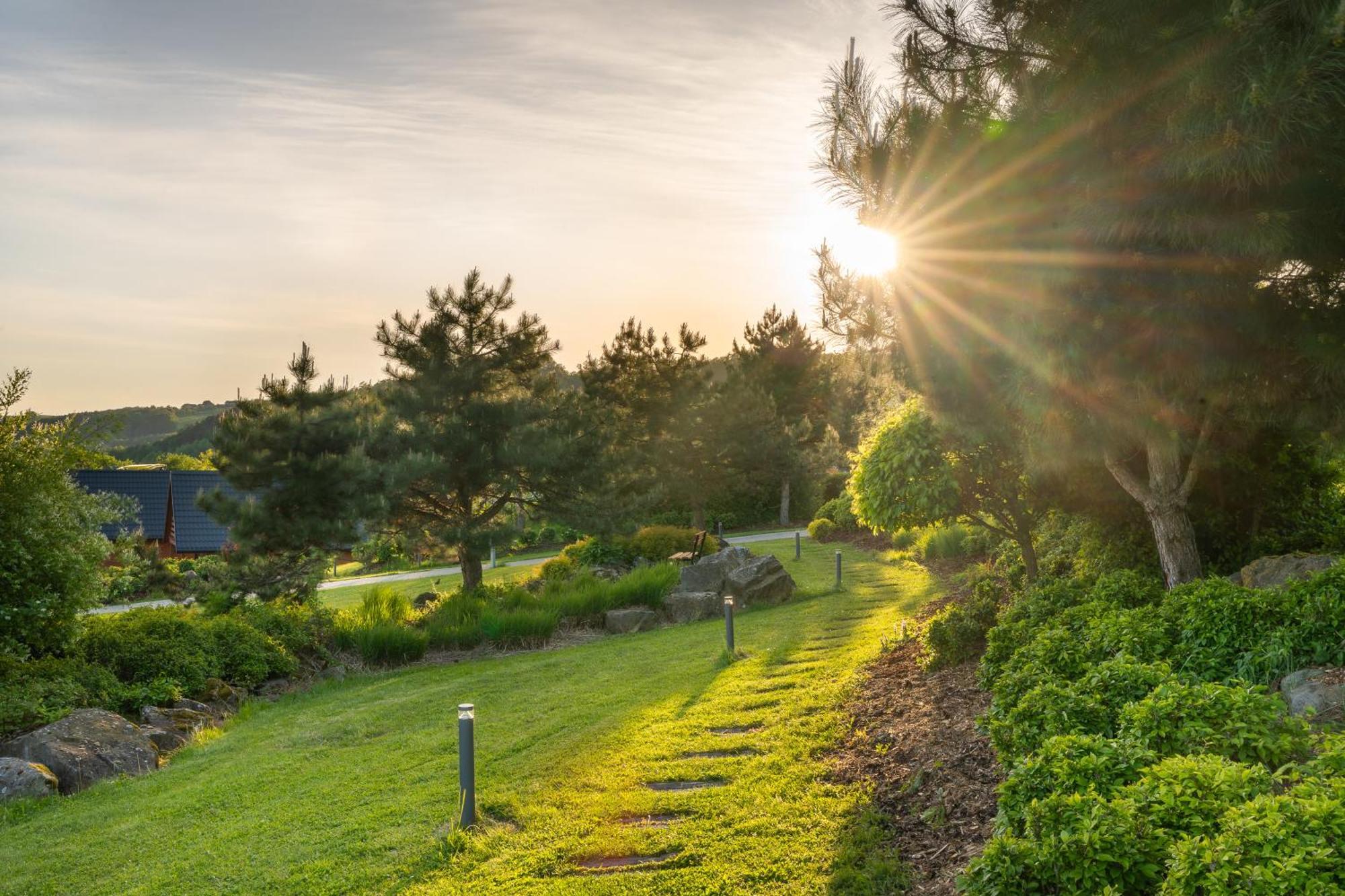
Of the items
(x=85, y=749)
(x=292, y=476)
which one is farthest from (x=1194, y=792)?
(x=292, y=476)

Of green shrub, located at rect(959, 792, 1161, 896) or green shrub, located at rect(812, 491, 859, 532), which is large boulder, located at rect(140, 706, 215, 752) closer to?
green shrub, located at rect(959, 792, 1161, 896)

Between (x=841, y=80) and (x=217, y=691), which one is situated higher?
(x=841, y=80)

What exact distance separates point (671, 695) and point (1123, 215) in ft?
20.3


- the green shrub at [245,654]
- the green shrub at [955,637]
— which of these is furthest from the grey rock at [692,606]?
the green shrub at [955,637]

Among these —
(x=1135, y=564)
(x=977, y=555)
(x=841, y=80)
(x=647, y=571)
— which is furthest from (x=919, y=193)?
→ (x=977, y=555)

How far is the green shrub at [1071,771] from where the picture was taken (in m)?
3.48

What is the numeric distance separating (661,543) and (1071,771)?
1911cm

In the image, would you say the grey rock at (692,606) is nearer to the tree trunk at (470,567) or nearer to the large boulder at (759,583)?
the large boulder at (759,583)

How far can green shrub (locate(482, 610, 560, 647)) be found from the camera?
46.6ft

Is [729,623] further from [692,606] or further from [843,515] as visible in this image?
[843,515]

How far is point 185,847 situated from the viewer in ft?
19.7

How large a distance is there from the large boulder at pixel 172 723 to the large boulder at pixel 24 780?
3.79 feet

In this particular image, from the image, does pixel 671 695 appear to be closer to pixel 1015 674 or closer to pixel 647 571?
pixel 1015 674

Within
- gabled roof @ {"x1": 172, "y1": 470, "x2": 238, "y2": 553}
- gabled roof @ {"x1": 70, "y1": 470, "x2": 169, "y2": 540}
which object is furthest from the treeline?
gabled roof @ {"x1": 70, "y1": 470, "x2": 169, "y2": 540}
